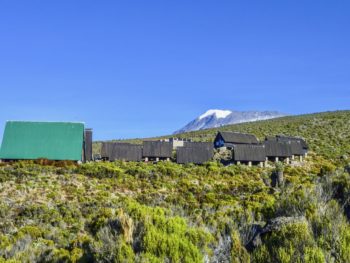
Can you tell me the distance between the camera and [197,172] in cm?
3117

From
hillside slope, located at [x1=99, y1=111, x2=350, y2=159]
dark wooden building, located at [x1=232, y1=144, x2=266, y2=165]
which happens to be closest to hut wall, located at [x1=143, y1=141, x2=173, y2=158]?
dark wooden building, located at [x1=232, y1=144, x2=266, y2=165]

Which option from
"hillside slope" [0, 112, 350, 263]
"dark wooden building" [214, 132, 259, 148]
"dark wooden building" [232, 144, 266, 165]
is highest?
"dark wooden building" [214, 132, 259, 148]

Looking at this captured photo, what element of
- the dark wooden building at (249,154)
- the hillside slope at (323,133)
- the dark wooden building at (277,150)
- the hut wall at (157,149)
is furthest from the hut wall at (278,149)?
the hut wall at (157,149)

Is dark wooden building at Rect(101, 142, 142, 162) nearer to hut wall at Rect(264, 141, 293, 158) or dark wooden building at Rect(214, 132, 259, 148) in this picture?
hut wall at Rect(264, 141, 293, 158)

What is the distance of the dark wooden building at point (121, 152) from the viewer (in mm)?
37062

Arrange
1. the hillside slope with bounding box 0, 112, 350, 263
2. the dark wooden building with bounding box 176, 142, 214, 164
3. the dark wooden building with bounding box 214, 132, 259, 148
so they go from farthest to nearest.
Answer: the dark wooden building with bounding box 214, 132, 259, 148
the dark wooden building with bounding box 176, 142, 214, 164
the hillside slope with bounding box 0, 112, 350, 263

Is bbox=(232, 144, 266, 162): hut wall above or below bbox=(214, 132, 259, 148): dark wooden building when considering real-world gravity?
below

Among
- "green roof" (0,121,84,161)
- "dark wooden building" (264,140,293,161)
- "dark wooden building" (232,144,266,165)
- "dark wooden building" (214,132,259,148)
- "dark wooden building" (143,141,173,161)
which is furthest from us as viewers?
"dark wooden building" (214,132,259,148)

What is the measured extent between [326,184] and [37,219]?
11501 mm

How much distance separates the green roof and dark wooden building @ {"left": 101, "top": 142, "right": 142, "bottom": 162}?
4.24 m

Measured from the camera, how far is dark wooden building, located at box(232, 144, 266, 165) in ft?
121

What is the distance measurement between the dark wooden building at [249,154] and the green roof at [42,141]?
1387 cm

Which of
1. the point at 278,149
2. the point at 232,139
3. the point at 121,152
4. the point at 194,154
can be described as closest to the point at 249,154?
the point at 278,149

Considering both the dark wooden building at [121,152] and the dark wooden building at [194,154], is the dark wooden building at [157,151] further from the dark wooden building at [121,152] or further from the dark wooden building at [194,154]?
the dark wooden building at [194,154]
